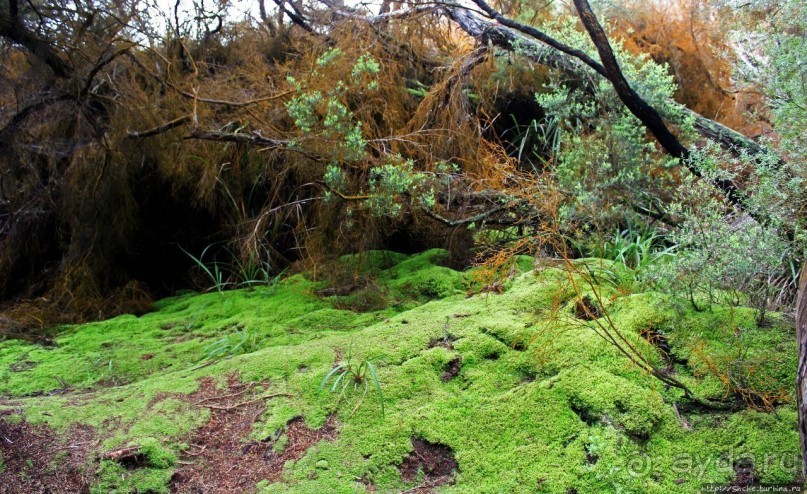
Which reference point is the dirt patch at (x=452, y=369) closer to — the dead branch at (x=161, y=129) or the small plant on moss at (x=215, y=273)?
the small plant on moss at (x=215, y=273)

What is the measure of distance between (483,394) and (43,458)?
2048mm

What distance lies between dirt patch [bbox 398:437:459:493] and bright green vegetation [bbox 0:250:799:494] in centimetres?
3

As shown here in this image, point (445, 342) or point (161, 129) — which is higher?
point (161, 129)

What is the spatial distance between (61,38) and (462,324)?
11.3 feet

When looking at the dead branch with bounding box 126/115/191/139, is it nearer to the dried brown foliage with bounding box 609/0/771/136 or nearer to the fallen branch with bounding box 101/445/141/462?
the fallen branch with bounding box 101/445/141/462

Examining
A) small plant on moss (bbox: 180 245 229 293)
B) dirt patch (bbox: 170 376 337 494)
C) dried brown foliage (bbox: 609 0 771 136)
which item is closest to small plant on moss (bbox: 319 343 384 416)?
dirt patch (bbox: 170 376 337 494)

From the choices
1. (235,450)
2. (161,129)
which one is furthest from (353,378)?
(161,129)

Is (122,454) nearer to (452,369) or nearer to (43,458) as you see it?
(43,458)

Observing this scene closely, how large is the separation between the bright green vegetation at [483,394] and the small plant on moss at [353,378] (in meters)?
0.05

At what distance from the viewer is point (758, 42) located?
419cm

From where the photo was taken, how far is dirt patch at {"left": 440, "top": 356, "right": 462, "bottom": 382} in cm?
329

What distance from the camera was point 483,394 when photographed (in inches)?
122

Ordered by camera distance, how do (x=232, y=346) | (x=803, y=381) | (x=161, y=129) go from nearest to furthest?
1. (x=803, y=381)
2. (x=232, y=346)
3. (x=161, y=129)

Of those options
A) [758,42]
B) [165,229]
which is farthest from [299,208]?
[758,42]
